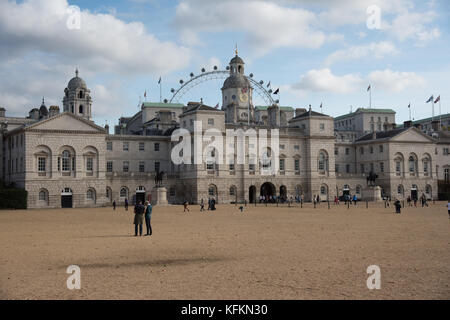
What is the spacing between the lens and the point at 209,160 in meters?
73.4

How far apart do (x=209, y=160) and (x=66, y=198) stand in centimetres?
1937

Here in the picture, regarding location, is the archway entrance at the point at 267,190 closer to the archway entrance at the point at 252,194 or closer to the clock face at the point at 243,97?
the archway entrance at the point at 252,194

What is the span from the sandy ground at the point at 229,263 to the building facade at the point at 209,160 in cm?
3756

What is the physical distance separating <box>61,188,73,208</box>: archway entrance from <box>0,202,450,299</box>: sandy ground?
122 ft

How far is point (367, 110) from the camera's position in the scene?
12950cm

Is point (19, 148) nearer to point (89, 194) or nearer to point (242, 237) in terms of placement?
point (89, 194)

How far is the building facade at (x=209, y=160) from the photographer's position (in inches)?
2606

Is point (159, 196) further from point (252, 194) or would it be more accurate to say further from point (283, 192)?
point (283, 192)

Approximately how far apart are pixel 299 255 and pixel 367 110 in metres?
115

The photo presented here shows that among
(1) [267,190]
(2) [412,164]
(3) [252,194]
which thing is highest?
(2) [412,164]

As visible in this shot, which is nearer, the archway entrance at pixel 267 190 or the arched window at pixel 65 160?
the arched window at pixel 65 160

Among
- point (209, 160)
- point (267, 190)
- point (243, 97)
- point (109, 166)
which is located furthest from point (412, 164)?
point (109, 166)

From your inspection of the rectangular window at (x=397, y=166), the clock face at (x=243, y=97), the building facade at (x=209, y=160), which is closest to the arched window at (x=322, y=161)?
the building facade at (x=209, y=160)

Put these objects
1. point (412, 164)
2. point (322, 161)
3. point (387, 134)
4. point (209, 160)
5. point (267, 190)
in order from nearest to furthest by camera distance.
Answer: point (209, 160) < point (267, 190) < point (322, 161) < point (412, 164) < point (387, 134)
